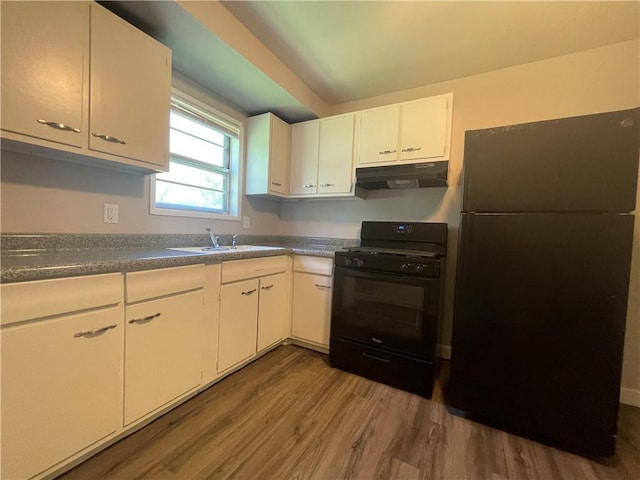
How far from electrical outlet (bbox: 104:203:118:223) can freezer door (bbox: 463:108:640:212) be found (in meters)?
2.18

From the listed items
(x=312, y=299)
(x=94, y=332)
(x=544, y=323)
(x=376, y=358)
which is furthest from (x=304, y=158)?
(x=544, y=323)

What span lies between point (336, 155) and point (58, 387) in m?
2.35

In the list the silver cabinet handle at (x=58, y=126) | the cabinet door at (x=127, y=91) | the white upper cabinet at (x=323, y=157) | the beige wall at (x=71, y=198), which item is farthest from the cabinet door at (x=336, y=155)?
the silver cabinet handle at (x=58, y=126)

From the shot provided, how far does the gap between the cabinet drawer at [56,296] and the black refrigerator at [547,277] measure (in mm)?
1829

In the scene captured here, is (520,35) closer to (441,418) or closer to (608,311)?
(608,311)

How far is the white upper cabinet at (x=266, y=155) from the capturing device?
252 centimetres

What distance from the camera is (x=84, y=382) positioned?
111cm

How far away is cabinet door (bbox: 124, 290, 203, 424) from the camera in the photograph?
1.29 metres

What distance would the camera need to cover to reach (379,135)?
2287 millimetres

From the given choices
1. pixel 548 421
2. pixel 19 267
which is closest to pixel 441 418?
pixel 548 421

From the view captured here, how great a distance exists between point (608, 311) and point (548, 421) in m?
0.66

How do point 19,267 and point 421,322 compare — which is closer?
point 19,267

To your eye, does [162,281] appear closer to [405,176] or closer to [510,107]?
[405,176]

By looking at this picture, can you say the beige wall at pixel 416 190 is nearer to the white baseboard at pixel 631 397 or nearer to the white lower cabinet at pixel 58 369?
the white baseboard at pixel 631 397
